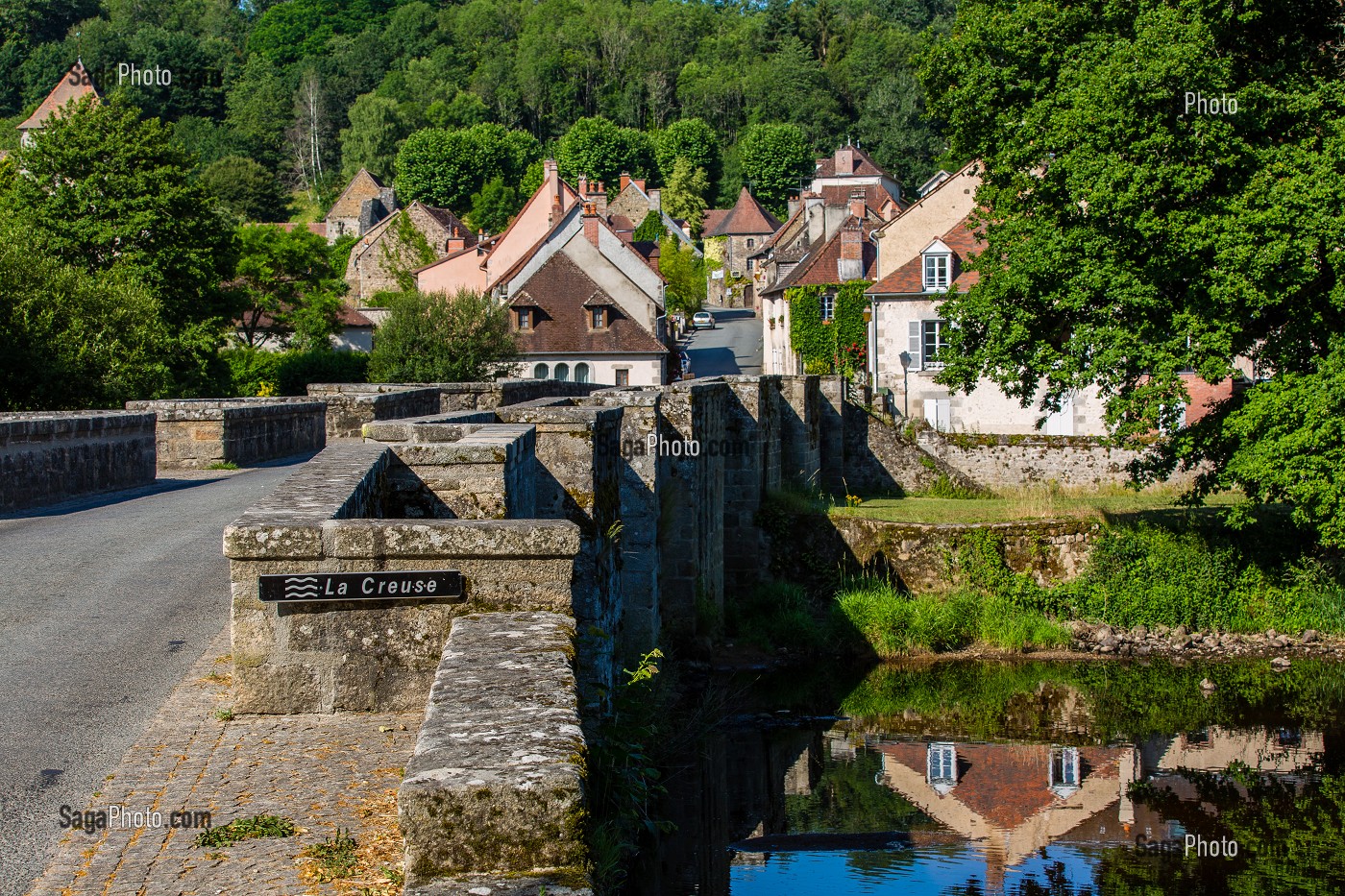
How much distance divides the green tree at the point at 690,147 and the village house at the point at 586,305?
60966 millimetres

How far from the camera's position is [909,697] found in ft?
65.7

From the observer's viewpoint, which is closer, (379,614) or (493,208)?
(379,614)

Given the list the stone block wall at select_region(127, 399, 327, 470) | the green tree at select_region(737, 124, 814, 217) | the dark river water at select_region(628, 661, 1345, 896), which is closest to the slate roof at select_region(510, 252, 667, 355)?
the stone block wall at select_region(127, 399, 327, 470)

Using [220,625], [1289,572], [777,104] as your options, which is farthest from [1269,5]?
[777,104]

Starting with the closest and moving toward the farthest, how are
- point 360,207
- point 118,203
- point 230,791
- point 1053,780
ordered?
point 230,791
point 1053,780
point 118,203
point 360,207

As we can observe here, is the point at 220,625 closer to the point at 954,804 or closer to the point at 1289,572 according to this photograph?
the point at 954,804

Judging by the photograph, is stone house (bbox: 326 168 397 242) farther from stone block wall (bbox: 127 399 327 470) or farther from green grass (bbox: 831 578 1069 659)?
green grass (bbox: 831 578 1069 659)

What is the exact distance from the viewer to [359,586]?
18.5 feet

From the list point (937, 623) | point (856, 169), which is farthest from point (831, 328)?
point (856, 169)

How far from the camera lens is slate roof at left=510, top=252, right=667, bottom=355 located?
48.5 metres

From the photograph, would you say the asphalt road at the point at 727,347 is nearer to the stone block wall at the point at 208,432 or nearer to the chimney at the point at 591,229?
the chimney at the point at 591,229

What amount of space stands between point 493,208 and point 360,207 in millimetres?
9817

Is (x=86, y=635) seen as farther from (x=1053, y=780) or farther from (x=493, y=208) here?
(x=493, y=208)

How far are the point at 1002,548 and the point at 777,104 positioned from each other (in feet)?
356
